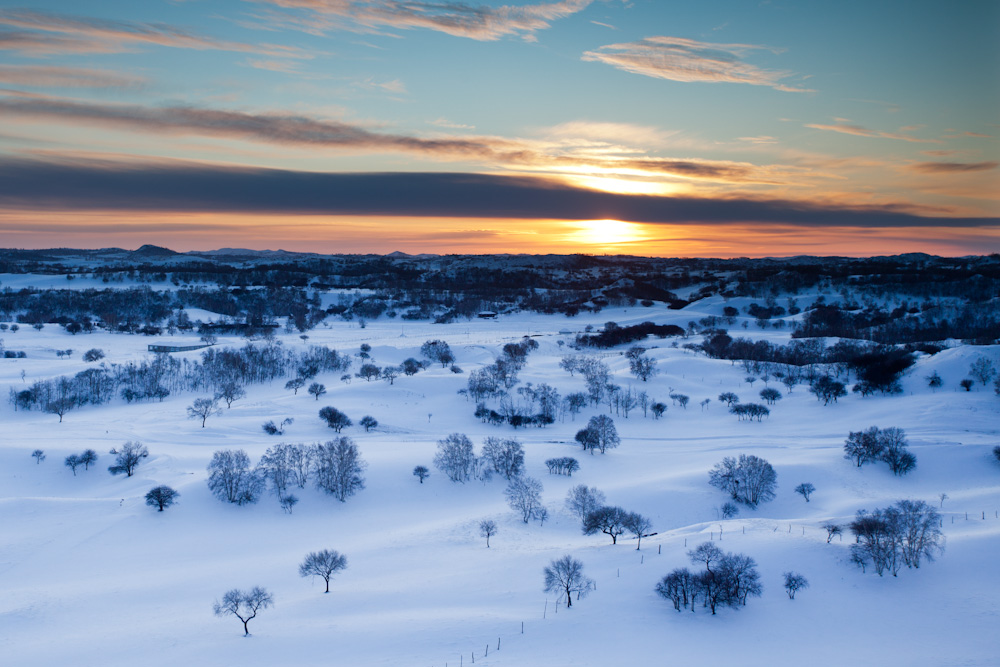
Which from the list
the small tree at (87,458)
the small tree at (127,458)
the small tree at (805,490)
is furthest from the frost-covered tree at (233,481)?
the small tree at (805,490)

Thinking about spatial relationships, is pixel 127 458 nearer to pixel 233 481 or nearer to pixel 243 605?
pixel 233 481

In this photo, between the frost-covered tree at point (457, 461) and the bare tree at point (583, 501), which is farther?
the frost-covered tree at point (457, 461)

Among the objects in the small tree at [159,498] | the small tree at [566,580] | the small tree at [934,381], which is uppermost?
the small tree at [934,381]

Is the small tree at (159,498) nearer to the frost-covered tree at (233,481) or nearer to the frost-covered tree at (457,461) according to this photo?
the frost-covered tree at (233,481)

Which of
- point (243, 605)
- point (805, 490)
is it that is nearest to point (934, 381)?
point (805, 490)

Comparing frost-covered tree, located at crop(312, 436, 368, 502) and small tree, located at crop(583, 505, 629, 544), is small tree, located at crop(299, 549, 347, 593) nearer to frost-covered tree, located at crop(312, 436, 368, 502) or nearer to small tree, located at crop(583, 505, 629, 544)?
frost-covered tree, located at crop(312, 436, 368, 502)

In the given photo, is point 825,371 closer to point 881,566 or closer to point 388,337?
point 881,566

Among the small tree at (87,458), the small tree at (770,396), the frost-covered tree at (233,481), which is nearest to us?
the frost-covered tree at (233,481)

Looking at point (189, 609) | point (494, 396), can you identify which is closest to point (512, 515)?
point (189, 609)
